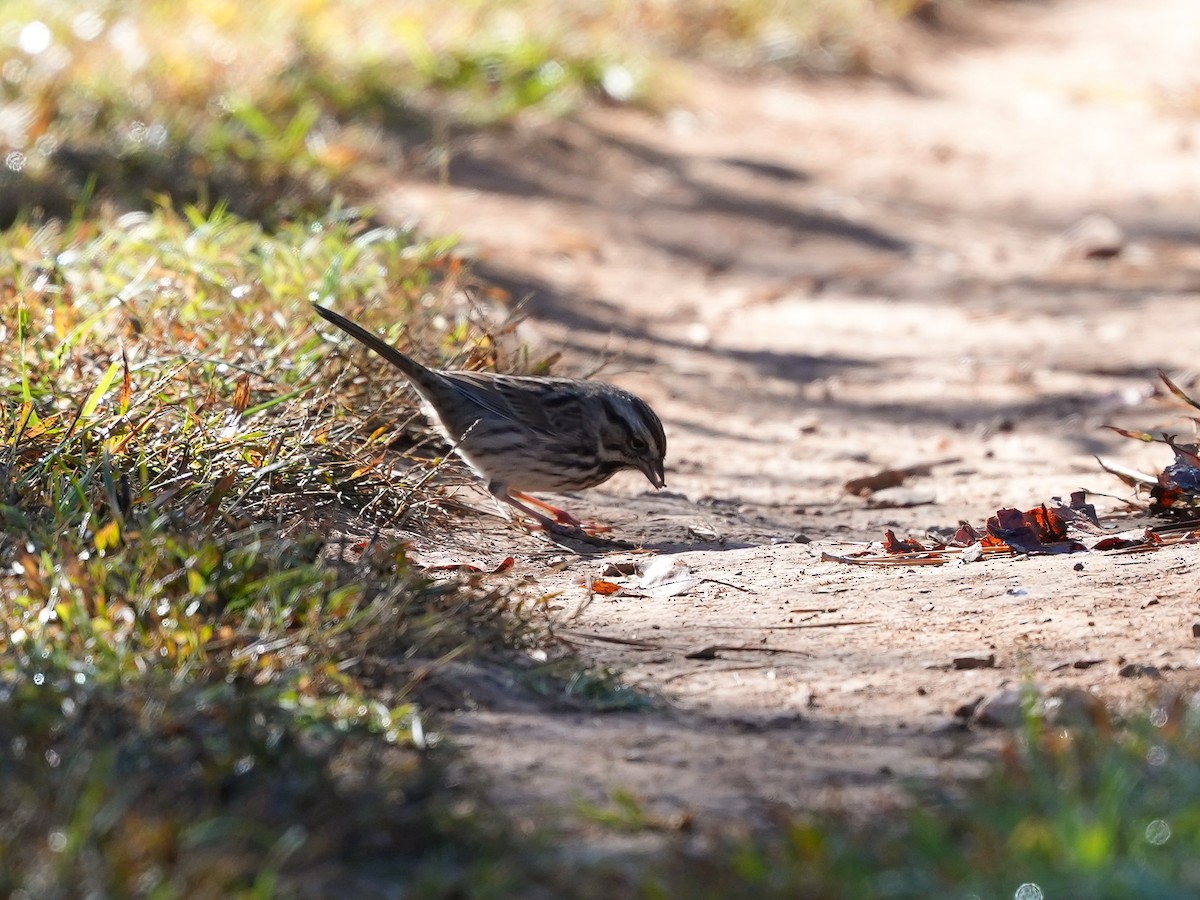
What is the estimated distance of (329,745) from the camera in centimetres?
320

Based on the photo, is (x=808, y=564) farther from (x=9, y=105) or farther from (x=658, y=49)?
A: (x=658, y=49)

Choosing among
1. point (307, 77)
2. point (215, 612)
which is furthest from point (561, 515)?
point (307, 77)

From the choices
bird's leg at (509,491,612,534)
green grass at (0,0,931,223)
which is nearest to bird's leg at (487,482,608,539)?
bird's leg at (509,491,612,534)

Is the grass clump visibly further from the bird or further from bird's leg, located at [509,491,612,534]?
bird's leg, located at [509,491,612,534]

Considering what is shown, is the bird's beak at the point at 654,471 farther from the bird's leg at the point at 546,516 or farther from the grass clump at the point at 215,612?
the grass clump at the point at 215,612

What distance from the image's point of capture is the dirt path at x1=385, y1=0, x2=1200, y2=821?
3.70 m

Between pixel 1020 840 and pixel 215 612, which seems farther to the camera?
pixel 215 612

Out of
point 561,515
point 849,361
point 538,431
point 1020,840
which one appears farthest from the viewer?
point 849,361

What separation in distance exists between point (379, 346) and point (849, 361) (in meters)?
3.42

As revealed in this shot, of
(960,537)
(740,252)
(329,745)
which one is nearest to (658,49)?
(740,252)

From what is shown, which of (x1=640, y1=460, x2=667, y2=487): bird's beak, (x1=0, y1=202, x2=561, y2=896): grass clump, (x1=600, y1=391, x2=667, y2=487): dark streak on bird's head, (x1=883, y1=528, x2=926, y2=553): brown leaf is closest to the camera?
(x1=0, y1=202, x2=561, y2=896): grass clump

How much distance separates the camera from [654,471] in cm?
595

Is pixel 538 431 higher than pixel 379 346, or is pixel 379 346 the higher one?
pixel 379 346

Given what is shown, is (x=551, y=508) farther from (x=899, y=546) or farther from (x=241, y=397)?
(x=899, y=546)
